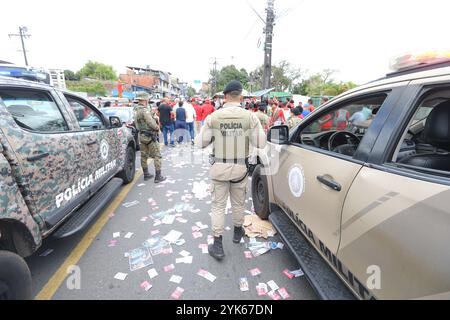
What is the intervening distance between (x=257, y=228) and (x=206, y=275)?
→ 1097 mm

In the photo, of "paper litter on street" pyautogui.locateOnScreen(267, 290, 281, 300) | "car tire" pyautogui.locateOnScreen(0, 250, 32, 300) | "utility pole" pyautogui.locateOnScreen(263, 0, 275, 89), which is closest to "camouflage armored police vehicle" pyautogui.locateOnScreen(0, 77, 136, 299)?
"car tire" pyautogui.locateOnScreen(0, 250, 32, 300)

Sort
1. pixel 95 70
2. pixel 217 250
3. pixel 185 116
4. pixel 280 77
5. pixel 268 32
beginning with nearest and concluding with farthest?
pixel 217 250, pixel 185 116, pixel 268 32, pixel 280 77, pixel 95 70

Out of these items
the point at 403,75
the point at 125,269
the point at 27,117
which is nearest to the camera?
the point at 403,75

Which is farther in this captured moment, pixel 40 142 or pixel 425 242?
pixel 40 142

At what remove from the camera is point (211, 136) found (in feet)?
8.75

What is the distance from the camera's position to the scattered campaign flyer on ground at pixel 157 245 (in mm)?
2756

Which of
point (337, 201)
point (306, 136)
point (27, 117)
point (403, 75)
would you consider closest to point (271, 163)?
point (306, 136)

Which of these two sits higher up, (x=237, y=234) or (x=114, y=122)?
(x=114, y=122)

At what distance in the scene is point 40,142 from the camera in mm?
2096

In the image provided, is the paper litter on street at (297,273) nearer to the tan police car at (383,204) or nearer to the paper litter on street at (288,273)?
the paper litter on street at (288,273)

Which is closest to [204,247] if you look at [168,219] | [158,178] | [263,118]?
[168,219]

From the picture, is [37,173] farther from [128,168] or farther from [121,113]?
[121,113]

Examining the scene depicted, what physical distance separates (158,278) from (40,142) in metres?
1.66
